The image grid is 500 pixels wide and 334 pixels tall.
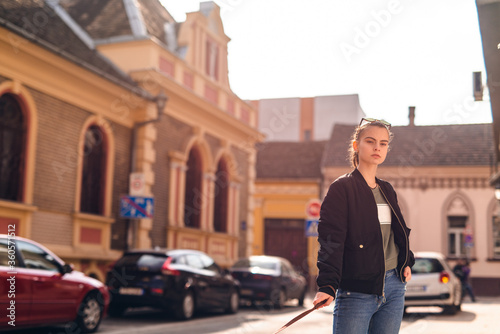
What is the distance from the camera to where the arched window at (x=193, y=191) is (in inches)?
906

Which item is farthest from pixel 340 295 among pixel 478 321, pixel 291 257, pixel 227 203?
pixel 291 257

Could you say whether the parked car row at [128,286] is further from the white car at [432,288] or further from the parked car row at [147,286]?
the white car at [432,288]

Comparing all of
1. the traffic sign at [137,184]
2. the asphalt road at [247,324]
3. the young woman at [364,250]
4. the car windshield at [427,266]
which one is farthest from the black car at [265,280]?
the young woman at [364,250]

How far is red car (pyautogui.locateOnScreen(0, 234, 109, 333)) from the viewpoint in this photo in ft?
31.3

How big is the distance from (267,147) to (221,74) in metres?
15.9

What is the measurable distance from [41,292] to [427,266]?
1042 cm

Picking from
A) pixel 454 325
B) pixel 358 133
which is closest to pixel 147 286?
pixel 454 325

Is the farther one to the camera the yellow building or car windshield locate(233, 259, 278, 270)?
car windshield locate(233, 259, 278, 270)

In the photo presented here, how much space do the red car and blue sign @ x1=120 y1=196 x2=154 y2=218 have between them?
5704 mm

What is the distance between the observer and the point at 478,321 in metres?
15.0

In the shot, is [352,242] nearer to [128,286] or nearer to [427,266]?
[128,286]

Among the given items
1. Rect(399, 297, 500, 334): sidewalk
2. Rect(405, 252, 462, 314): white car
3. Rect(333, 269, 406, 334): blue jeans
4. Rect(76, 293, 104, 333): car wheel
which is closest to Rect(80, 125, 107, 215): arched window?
Rect(76, 293, 104, 333): car wheel

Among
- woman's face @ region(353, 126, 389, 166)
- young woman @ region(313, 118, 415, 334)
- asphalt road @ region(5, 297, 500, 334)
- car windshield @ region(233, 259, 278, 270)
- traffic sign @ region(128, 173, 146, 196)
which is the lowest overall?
asphalt road @ region(5, 297, 500, 334)

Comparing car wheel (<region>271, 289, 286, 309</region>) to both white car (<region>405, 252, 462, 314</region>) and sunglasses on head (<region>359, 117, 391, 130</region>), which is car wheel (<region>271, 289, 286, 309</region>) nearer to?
white car (<region>405, 252, 462, 314</region>)
